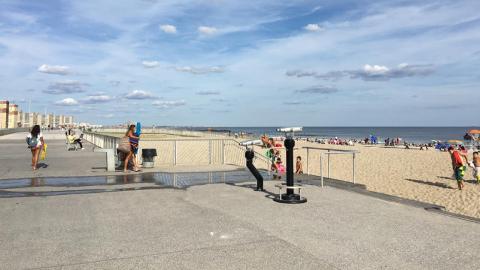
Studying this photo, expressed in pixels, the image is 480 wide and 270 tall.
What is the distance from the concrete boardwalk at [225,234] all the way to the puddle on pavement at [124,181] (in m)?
0.82

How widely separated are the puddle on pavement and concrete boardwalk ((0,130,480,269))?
82cm

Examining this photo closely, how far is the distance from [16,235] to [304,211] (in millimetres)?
4604

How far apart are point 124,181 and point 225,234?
6017mm

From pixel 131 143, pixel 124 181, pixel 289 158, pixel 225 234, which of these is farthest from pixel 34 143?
pixel 225 234

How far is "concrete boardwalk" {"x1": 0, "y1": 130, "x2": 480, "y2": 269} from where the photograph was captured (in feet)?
14.4

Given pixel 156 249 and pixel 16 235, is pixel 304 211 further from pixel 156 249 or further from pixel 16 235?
pixel 16 235

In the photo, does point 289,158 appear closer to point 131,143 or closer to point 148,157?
point 131,143

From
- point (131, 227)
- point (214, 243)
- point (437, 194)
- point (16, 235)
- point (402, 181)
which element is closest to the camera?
point (214, 243)

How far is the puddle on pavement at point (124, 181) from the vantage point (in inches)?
355

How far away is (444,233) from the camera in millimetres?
5602

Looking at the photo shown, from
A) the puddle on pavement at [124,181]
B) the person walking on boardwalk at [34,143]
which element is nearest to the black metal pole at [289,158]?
the puddle on pavement at [124,181]

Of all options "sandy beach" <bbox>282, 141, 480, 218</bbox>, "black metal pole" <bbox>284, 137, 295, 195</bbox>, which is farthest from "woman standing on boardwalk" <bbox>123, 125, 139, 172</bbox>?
"black metal pole" <bbox>284, 137, 295, 195</bbox>

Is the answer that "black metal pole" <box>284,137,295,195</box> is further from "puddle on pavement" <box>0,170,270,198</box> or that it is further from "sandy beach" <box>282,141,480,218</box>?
"sandy beach" <box>282,141,480,218</box>

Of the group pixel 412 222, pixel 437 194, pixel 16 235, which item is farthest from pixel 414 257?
pixel 437 194
